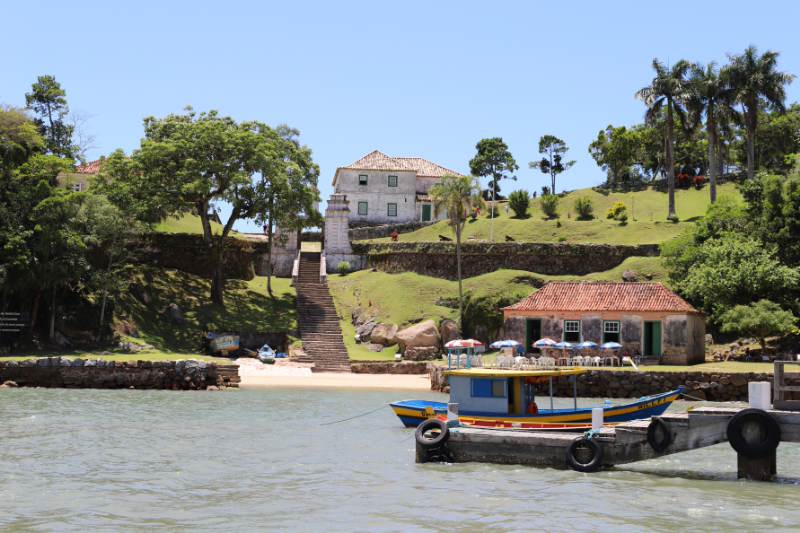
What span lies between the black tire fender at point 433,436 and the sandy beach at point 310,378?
71.7 feet

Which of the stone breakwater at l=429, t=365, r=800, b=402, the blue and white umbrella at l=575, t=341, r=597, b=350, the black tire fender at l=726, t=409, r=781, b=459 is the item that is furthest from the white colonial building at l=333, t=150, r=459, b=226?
the black tire fender at l=726, t=409, r=781, b=459

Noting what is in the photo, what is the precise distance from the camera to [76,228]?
5516 centimetres

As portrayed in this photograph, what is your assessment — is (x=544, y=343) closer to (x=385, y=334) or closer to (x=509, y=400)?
(x=385, y=334)

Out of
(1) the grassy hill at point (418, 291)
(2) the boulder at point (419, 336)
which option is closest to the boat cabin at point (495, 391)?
(2) the boulder at point (419, 336)

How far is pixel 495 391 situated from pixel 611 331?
76.5ft

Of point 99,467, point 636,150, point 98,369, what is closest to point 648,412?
point 99,467

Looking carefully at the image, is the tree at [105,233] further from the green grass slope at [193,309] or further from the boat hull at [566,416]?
the boat hull at [566,416]

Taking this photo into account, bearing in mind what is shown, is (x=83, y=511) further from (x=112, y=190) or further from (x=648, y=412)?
(x=112, y=190)

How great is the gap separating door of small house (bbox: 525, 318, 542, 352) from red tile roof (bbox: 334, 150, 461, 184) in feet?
109

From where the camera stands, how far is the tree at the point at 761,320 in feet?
161

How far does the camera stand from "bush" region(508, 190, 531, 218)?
3270 inches

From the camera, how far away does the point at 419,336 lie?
2212 inches

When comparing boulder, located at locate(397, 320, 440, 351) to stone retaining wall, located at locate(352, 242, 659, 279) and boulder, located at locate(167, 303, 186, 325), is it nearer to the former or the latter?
stone retaining wall, located at locate(352, 242, 659, 279)

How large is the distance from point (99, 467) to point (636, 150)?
8498cm
